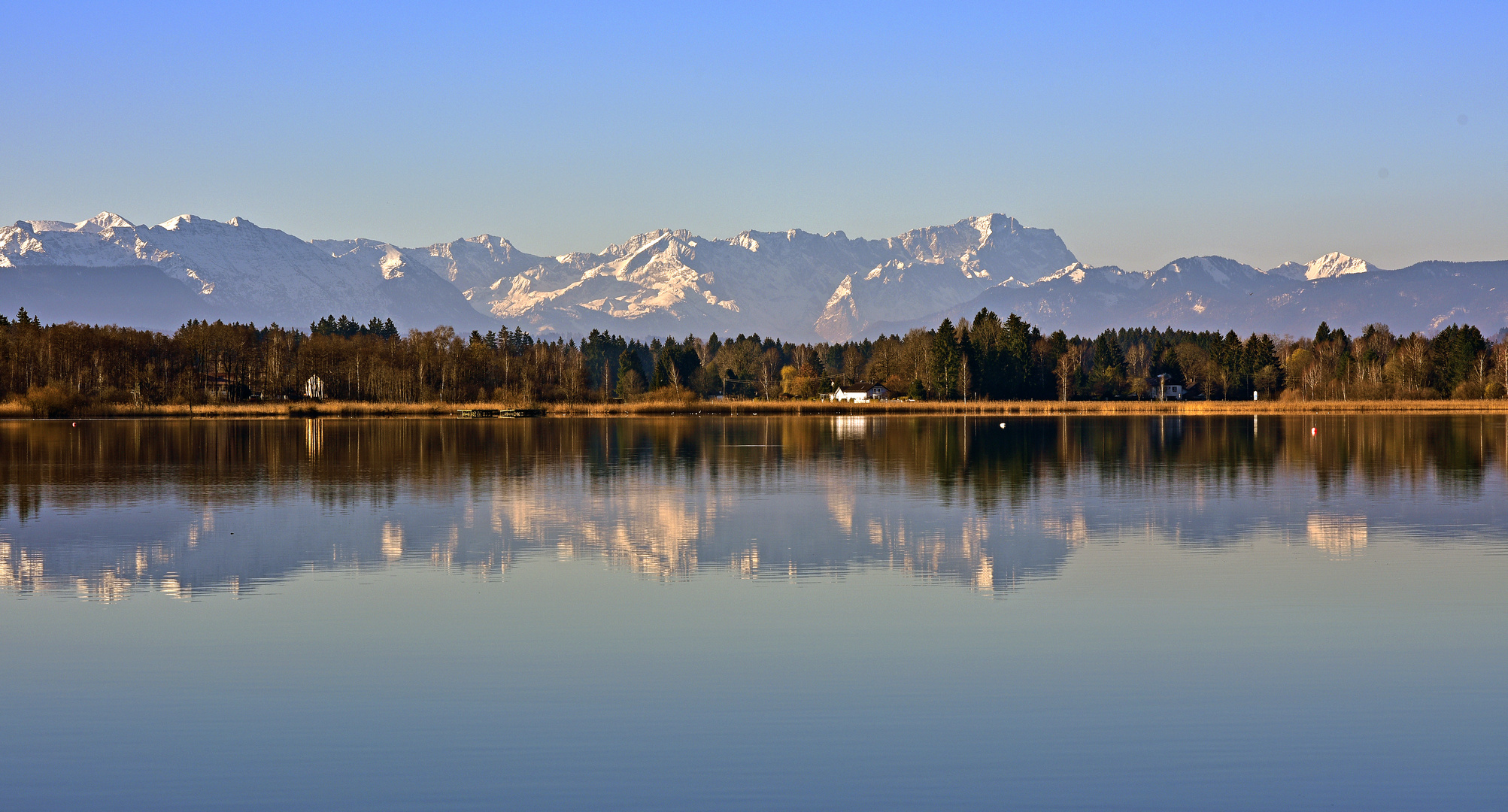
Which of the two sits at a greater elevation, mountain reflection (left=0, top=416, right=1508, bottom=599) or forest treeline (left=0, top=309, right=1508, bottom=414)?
forest treeline (left=0, top=309, right=1508, bottom=414)

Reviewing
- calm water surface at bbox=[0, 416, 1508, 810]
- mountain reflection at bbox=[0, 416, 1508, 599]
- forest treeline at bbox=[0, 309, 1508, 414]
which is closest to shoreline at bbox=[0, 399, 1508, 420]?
forest treeline at bbox=[0, 309, 1508, 414]

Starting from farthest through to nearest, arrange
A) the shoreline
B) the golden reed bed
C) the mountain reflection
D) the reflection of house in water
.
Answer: the golden reed bed, the shoreline, the reflection of house in water, the mountain reflection

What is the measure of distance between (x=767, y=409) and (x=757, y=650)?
5565 inches

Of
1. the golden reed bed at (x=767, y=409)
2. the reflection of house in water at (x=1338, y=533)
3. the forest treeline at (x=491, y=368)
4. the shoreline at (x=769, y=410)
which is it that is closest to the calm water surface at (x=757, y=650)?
the reflection of house in water at (x=1338, y=533)

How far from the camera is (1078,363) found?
194 m

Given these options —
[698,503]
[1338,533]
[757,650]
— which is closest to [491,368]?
[698,503]

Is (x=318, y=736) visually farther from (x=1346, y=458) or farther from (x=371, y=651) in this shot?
(x=1346, y=458)

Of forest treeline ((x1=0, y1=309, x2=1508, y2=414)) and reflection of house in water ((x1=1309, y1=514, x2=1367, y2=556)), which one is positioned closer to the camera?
reflection of house in water ((x1=1309, y1=514, x2=1367, y2=556))

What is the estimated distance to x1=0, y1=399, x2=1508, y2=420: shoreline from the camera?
5044 inches

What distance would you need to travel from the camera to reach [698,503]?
1485 inches

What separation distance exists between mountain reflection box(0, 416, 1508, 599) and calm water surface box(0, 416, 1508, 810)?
248mm

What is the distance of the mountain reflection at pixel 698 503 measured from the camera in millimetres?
26016

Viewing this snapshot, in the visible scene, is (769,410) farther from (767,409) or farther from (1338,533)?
(1338,533)

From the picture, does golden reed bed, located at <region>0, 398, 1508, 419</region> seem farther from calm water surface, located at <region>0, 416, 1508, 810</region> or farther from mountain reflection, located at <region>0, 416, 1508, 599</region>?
calm water surface, located at <region>0, 416, 1508, 810</region>
